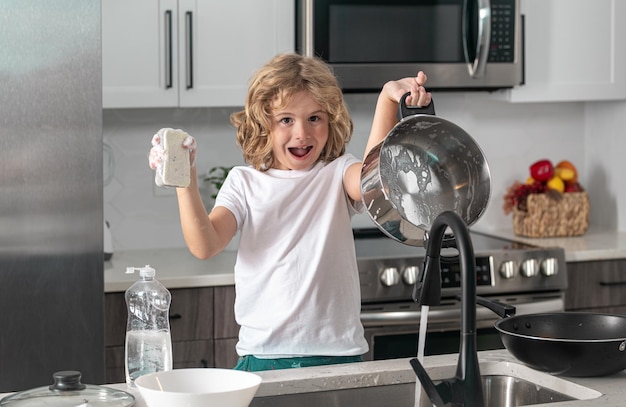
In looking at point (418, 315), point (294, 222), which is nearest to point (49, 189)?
point (294, 222)

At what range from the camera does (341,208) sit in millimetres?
2018

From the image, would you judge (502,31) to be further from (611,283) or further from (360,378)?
(360,378)

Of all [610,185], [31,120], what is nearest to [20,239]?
[31,120]

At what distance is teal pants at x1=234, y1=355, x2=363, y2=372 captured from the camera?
6.27 feet

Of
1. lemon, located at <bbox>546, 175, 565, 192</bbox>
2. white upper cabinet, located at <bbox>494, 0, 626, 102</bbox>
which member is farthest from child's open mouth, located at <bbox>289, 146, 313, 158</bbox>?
lemon, located at <bbox>546, 175, 565, 192</bbox>

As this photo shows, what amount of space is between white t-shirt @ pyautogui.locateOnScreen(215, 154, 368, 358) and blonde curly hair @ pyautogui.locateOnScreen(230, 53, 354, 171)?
1.7 inches

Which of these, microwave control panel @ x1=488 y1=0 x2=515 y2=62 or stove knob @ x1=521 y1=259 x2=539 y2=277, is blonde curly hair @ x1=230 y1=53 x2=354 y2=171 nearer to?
stove knob @ x1=521 y1=259 x2=539 y2=277

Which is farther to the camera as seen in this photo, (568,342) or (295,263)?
(295,263)

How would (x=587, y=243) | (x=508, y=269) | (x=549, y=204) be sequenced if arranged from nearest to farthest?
(x=508, y=269) → (x=587, y=243) → (x=549, y=204)

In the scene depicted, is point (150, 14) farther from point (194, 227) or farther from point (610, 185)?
point (610, 185)

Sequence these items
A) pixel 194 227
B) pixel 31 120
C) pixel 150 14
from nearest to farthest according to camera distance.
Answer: pixel 194 227 → pixel 31 120 → pixel 150 14

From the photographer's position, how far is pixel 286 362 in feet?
6.28

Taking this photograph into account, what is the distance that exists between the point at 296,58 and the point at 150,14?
992 mm

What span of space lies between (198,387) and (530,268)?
1.79 metres
